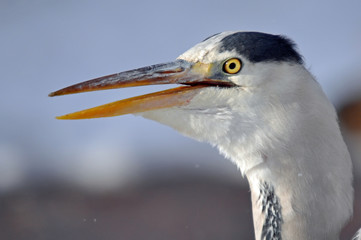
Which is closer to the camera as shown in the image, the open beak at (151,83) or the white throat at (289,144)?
the white throat at (289,144)

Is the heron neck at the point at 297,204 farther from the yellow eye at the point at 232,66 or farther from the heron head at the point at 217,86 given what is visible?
the yellow eye at the point at 232,66

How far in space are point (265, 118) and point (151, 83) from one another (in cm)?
41

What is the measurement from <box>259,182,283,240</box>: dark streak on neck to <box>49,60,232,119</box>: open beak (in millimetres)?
380

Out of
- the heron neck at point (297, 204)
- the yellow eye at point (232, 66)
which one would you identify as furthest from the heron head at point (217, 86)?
the heron neck at point (297, 204)

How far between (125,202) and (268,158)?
4.52m

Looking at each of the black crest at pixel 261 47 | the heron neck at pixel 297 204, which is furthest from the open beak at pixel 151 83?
the heron neck at pixel 297 204

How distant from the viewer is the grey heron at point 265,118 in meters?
1.69

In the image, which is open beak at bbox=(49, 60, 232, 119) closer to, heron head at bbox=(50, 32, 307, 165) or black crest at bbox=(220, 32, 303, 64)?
heron head at bbox=(50, 32, 307, 165)

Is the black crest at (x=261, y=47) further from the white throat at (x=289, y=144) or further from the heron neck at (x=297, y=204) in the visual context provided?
the heron neck at (x=297, y=204)

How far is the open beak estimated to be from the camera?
1827 mm

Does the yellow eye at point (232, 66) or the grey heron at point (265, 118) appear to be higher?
the yellow eye at point (232, 66)

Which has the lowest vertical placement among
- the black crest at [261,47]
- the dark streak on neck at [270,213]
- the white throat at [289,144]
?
the dark streak on neck at [270,213]

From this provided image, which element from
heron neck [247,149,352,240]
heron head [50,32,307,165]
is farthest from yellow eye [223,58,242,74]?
heron neck [247,149,352,240]

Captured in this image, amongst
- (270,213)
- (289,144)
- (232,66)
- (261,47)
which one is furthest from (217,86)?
(270,213)
